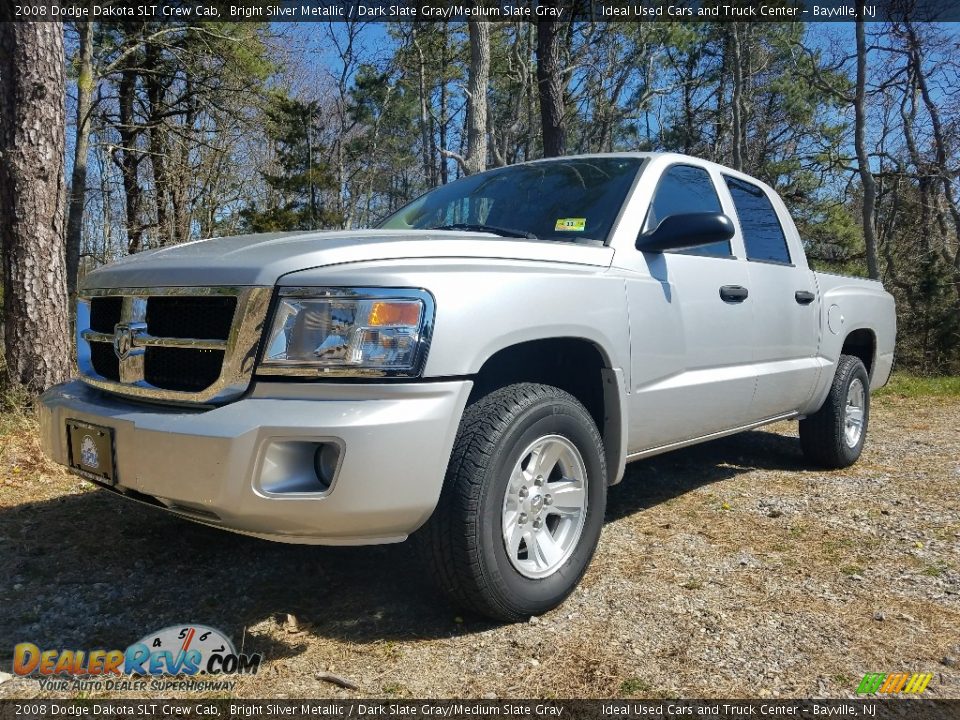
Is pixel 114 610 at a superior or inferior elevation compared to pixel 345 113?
inferior

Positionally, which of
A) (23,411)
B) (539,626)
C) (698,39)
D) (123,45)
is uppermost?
(698,39)

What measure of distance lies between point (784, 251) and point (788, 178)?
21457mm

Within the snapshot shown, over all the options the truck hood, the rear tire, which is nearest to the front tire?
the truck hood

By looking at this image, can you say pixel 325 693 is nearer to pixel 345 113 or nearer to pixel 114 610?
pixel 114 610

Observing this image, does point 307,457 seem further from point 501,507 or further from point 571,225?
point 571,225

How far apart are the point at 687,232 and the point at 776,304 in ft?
4.13

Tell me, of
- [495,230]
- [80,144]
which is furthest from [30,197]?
[80,144]

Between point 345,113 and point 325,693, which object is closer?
point 325,693

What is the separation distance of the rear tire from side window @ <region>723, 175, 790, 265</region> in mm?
1065

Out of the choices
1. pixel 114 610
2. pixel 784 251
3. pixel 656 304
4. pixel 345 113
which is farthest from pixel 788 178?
pixel 114 610

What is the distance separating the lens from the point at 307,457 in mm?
2018

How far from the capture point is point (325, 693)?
2.02m

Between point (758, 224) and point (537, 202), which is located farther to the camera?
point (758, 224)

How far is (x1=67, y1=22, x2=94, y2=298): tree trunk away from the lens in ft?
44.8
